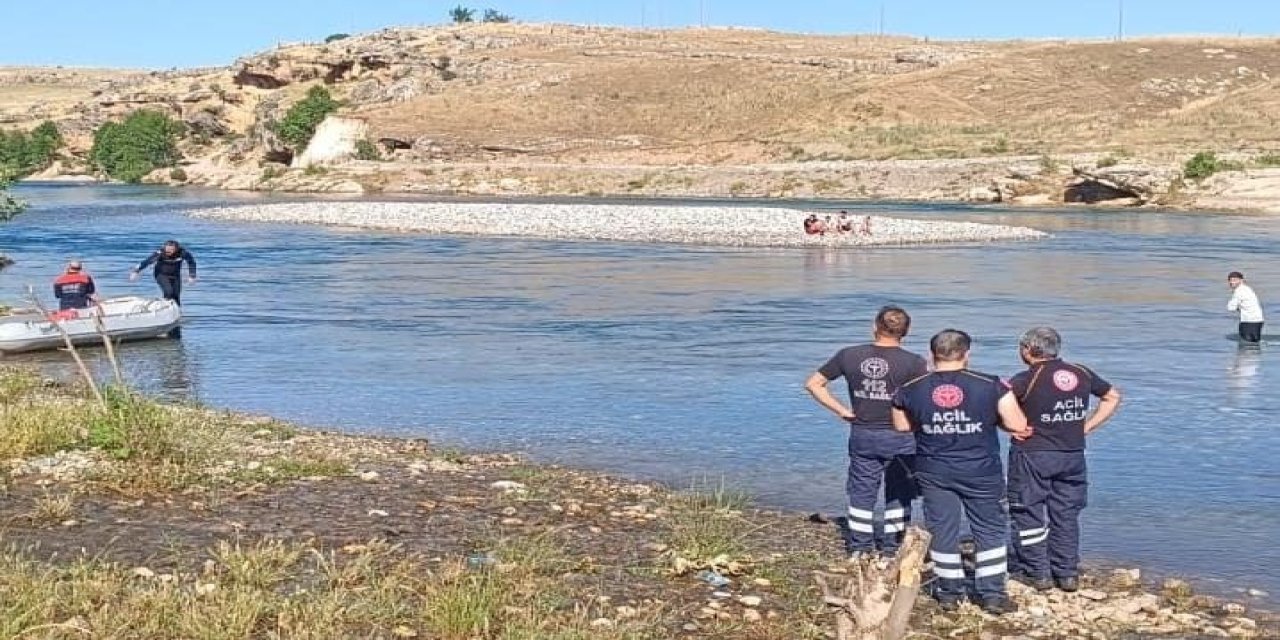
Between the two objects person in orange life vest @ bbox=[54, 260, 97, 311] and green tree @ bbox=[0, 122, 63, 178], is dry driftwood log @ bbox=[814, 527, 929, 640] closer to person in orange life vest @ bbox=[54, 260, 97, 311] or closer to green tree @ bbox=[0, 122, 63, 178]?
person in orange life vest @ bbox=[54, 260, 97, 311]

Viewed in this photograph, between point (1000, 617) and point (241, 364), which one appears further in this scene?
point (241, 364)

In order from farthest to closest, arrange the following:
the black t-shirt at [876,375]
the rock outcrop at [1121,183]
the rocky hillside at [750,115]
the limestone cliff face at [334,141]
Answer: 1. the limestone cliff face at [334,141]
2. the rocky hillside at [750,115]
3. the rock outcrop at [1121,183]
4. the black t-shirt at [876,375]

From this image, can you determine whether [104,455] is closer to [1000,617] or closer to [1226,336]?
[1000,617]

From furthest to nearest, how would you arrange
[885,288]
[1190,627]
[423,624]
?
1. [885,288]
2. [1190,627]
3. [423,624]

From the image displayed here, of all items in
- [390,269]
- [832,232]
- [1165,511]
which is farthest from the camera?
[832,232]

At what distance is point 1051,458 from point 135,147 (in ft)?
422

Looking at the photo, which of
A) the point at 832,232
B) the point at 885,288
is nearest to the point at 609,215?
the point at 832,232

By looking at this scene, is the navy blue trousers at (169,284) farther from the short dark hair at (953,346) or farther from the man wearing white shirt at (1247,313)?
the short dark hair at (953,346)

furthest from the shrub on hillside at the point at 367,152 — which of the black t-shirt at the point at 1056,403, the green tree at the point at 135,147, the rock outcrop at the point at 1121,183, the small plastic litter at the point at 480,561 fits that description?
the black t-shirt at the point at 1056,403

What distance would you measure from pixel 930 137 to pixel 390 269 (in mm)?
62626

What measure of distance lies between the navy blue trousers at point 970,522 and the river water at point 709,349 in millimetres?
1889

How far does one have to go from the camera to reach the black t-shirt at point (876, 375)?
873cm

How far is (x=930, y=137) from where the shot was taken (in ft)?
306

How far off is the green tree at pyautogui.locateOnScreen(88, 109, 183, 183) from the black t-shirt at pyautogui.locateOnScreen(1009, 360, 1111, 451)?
4782 inches
